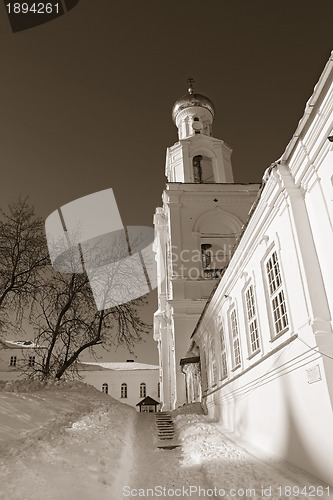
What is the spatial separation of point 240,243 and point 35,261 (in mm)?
10727

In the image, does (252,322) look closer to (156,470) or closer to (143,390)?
(156,470)

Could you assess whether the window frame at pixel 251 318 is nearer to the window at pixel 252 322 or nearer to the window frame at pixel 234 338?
the window at pixel 252 322

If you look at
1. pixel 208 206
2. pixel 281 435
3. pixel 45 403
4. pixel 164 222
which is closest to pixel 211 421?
pixel 45 403

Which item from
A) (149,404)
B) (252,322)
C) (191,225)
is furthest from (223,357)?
(149,404)

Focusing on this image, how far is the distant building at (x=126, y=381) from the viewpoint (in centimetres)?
5891

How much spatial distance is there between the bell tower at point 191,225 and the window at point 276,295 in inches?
435

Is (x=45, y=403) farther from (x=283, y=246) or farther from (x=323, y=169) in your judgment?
(x=323, y=169)

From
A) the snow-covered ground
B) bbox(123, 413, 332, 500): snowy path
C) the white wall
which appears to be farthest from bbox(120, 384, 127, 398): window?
bbox(123, 413, 332, 500): snowy path

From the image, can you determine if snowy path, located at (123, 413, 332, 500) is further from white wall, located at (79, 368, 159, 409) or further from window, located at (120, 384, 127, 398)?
window, located at (120, 384, 127, 398)

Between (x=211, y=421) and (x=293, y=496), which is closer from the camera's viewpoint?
(x=293, y=496)

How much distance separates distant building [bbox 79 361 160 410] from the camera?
193 feet

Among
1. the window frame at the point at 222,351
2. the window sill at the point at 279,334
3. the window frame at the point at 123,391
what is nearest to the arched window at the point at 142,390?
the window frame at the point at 123,391

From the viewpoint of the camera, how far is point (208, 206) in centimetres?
2425

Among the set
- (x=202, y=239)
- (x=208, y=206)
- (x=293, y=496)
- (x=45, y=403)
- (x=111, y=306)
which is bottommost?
(x=293, y=496)
